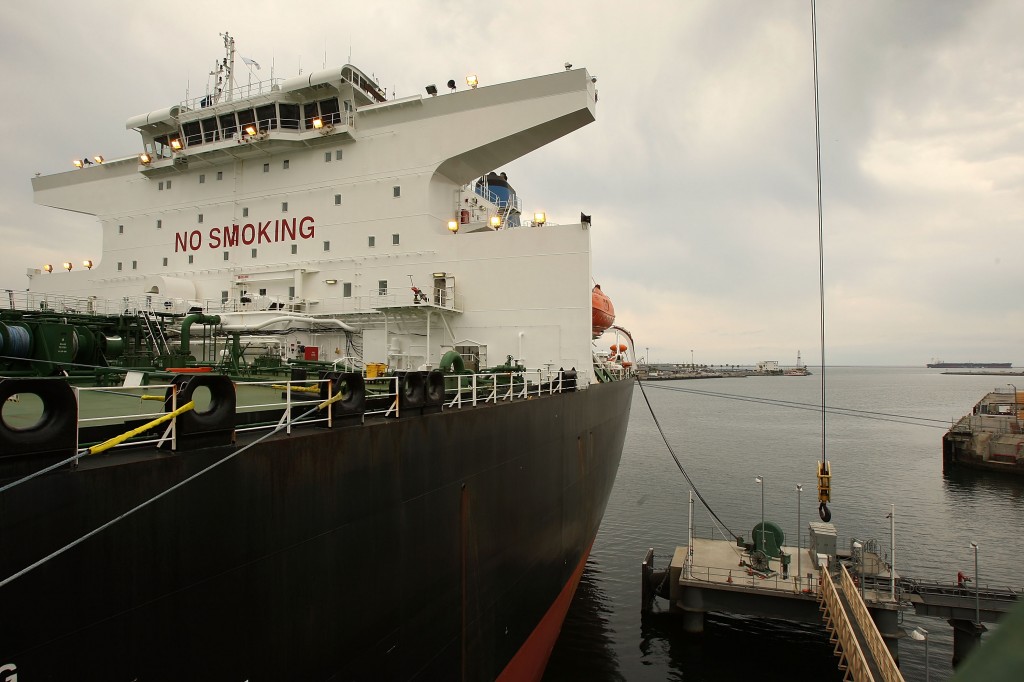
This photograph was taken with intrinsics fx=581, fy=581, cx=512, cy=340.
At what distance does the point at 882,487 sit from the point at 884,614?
24.4 m

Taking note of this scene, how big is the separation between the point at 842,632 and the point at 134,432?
15727 mm

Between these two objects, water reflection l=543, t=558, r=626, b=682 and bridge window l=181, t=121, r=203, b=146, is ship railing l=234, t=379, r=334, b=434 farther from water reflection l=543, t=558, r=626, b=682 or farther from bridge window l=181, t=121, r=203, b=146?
bridge window l=181, t=121, r=203, b=146

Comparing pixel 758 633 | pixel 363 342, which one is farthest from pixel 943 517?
pixel 363 342

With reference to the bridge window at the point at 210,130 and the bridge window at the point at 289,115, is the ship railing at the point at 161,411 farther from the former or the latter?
the bridge window at the point at 210,130

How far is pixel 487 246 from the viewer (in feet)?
57.1

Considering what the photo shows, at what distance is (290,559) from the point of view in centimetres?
619

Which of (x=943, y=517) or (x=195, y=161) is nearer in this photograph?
(x=195, y=161)

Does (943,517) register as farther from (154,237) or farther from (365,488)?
(154,237)

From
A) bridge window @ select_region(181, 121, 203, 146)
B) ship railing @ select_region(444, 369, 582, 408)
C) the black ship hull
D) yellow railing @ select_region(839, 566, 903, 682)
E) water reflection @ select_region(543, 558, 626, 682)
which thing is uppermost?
bridge window @ select_region(181, 121, 203, 146)

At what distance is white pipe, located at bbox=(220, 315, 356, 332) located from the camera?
17.3 m

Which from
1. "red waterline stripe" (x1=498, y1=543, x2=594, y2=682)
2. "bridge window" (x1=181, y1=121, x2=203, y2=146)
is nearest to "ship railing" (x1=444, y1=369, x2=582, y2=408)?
"red waterline stripe" (x1=498, y1=543, x2=594, y2=682)

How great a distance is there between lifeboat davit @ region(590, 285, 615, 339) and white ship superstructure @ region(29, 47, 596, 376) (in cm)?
307

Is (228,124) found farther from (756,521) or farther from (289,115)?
(756,521)

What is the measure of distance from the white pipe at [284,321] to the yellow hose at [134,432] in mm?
12342
